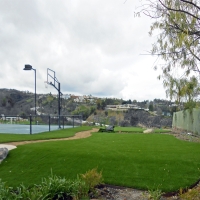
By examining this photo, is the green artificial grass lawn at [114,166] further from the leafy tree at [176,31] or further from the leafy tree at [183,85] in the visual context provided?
the leafy tree at [176,31]

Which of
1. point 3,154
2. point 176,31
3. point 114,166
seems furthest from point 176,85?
point 3,154

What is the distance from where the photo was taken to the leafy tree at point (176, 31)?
13.4ft

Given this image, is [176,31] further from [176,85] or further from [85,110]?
[85,110]

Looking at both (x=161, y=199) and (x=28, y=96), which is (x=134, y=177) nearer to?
(x=161, y=199)

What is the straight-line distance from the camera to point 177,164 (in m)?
5.55

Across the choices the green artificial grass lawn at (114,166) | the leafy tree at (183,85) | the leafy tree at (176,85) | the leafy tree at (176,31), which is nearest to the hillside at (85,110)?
the green artificial grass lawn at (114,166)

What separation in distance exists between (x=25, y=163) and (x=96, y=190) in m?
2.46

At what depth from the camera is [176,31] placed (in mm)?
4570

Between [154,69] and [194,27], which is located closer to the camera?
[194,27]

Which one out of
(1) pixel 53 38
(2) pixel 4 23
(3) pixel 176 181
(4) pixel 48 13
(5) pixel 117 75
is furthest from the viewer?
(5) pixel 117 75

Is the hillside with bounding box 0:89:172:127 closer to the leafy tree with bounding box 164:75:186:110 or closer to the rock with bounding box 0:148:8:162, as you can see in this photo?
the rock with bounding box 0:148:8:162

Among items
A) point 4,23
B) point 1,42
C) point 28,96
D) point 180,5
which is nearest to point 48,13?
point 4,23

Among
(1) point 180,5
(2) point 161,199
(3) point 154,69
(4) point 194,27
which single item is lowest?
(2) point 161,199

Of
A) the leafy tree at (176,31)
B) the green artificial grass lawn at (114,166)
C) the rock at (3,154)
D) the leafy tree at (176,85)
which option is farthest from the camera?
the rock at (3,154)
